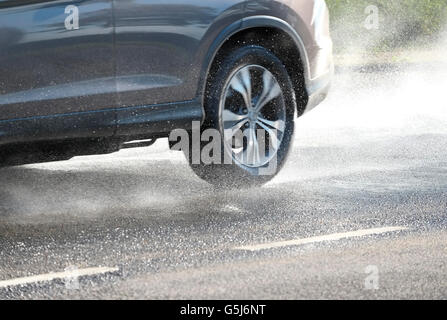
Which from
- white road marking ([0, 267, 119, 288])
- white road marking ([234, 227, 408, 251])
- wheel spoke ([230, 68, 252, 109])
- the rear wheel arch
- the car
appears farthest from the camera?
wheel spoke ([230, 68, 252, 109])

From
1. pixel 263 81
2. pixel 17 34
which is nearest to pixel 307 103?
pixel 263 81

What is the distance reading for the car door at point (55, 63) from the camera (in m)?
6.97

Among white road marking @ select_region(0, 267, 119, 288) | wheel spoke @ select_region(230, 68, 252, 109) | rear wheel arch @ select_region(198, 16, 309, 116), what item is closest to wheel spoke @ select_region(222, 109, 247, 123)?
→ wheel spoke @ select_region(230, 68, 252, 109)

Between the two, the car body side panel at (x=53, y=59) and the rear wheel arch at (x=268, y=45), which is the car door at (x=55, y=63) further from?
the rear wheel arch at (x=268, y=45)

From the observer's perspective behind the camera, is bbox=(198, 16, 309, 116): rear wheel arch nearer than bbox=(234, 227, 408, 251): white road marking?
No

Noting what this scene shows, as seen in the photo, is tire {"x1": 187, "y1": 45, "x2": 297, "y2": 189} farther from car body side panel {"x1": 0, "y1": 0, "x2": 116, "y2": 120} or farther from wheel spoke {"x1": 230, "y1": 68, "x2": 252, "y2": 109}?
car body side panel {"x1": 0, "y1": 0, "x2": 116, "y2": 120}

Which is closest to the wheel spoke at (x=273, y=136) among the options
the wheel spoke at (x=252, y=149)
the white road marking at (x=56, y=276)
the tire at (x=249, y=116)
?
the tire at (x=249, y=116)

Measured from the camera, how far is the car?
7.09 meters

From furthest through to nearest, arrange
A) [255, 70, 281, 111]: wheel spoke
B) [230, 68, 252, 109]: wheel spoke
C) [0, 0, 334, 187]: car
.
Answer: [255, 70, 281, 111]: wheel spoke → [230, 68, 252, 109]: wheel spoke → [0, 0, 334, 187]: car

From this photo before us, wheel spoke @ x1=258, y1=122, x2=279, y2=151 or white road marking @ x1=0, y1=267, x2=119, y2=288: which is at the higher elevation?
wheel spoke @ x1=258, y1=122, x2=279, y2=151

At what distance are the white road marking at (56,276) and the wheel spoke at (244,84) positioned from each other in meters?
2.55

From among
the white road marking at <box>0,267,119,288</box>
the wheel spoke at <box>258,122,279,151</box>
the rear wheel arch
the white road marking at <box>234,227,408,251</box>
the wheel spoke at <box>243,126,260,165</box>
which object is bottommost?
the white road marking at <box>0,267,119,288</box>

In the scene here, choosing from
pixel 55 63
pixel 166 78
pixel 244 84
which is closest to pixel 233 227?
pixel 166 78

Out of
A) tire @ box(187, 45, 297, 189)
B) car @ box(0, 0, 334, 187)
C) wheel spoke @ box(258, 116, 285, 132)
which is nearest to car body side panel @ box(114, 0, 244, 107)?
car @ box(0, 0, 334, 187)
